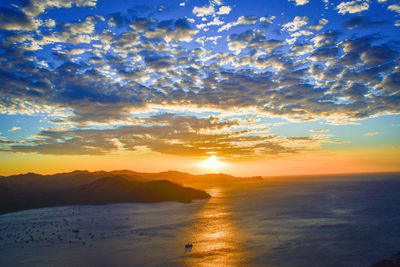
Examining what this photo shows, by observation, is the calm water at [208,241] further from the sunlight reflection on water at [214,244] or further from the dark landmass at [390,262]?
the dark landmass at [390,262]

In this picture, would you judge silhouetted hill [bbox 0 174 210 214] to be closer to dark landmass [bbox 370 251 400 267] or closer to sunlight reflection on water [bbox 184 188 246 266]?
sunlight reflection on water [bbox 184 188 246 266]

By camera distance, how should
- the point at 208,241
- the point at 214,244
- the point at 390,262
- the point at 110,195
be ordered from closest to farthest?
1. the point at 390,262
2. the point at 214,244
3. the point at 208,241
4. the point at 110,195

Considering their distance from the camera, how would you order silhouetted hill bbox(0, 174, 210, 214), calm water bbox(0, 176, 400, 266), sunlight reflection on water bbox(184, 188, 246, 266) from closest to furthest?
sunlight reflection on water bbox(184, 188, 246, 266) → calm water bbox(0, 176, 400, 266) → silhouetted hill bbox(0, 174, 210, 214)

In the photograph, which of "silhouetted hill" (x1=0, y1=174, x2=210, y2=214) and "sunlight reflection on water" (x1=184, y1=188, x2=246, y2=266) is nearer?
"sunlight reflection on water" (x1=184, y1=188, x2=246, y2=266)

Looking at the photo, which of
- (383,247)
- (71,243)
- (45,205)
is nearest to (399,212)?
(383,247)

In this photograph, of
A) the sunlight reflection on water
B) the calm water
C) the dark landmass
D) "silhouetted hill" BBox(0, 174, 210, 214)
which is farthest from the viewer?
"silhouetted hill" BBox(0, 174, 210, 214)

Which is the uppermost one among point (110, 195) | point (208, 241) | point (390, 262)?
point (390, 262)

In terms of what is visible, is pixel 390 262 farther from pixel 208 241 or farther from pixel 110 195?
pixel 110 195

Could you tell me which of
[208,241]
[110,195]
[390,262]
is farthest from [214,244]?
[110,195]

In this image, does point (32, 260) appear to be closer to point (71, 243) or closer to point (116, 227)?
point (71, 243)

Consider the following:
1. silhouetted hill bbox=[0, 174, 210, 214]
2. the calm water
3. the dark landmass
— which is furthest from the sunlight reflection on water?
silhouetted hill bbox=[0, 174, 210, 214]

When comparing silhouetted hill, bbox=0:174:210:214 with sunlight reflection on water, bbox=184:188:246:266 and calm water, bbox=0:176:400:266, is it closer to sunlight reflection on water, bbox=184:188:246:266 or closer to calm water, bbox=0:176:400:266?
calm water, bbox=0:176:400:266

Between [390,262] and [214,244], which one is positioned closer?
[390,262]
